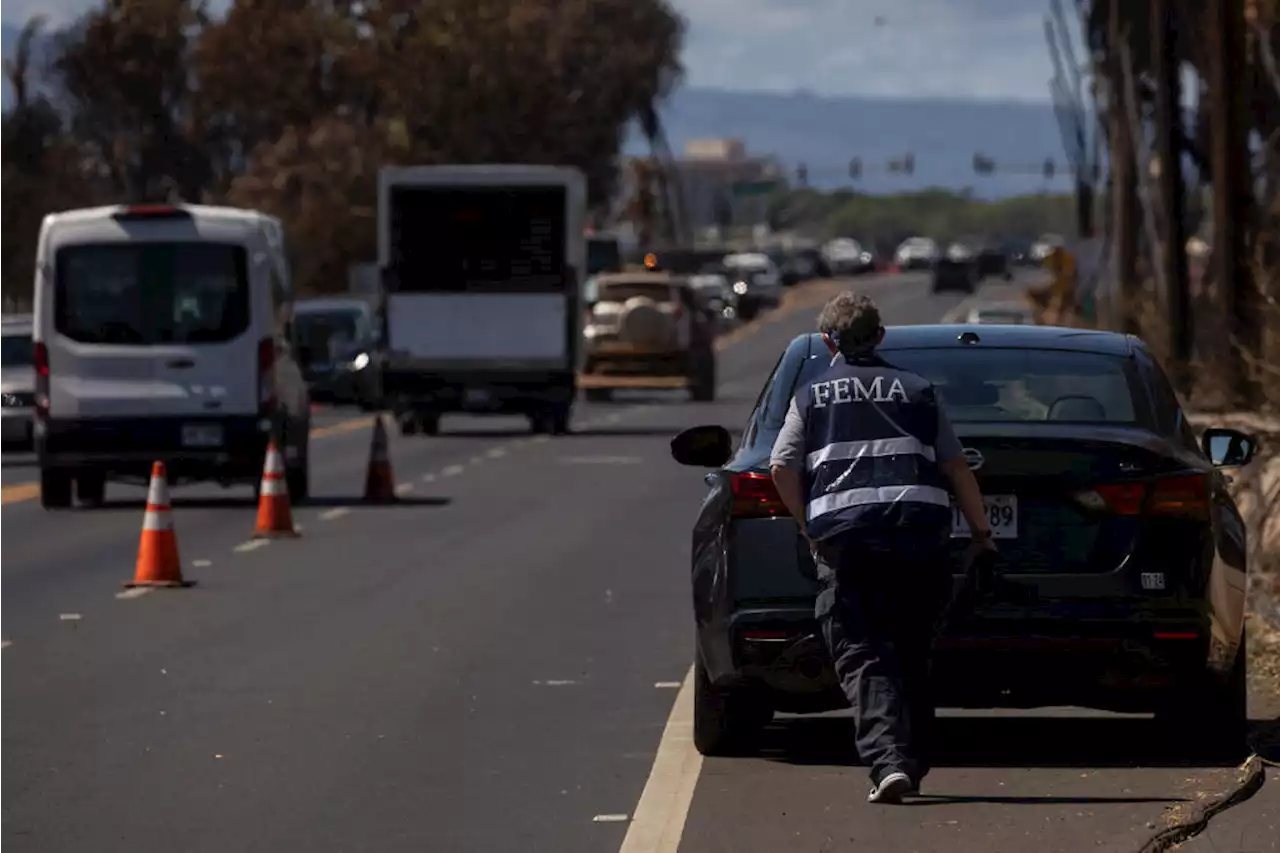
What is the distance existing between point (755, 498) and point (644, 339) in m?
37.5

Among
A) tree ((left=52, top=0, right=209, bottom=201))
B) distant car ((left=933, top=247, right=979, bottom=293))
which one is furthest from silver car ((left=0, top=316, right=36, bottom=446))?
distant car ((left=933, top=247, right=979, bottom=293))

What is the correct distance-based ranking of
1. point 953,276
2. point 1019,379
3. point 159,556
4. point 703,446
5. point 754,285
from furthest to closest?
point 953,276, point 754,285, point 159,556, point 1019,379, point 703,446

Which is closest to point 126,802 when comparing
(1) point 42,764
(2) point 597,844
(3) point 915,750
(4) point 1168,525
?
(1) point 42,764

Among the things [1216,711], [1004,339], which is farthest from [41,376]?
[1216,711]

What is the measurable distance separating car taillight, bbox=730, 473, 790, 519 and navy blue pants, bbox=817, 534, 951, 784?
0.60 m

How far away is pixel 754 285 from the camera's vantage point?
10350 centimetres

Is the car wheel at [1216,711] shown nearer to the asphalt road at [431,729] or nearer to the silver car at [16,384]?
the asphalt road at [431,729]

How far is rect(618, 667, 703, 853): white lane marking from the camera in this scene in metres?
8.70

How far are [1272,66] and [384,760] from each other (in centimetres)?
1924

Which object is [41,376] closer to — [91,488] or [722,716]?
[91,488]

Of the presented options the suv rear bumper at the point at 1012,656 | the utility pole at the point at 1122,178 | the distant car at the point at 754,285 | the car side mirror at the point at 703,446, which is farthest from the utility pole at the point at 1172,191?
the distant car at the point at 754,285

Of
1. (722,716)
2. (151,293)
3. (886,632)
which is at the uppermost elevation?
(886,632)

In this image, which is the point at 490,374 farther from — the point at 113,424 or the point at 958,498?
the point at 958,498

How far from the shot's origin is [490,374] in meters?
38.0
